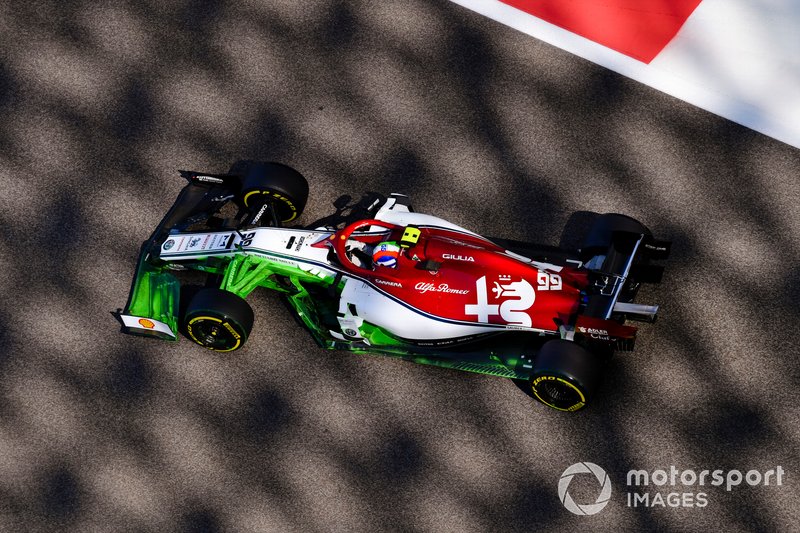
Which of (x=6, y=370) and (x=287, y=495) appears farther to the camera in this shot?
(x=6, y=370)

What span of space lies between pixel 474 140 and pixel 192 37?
3109 mm

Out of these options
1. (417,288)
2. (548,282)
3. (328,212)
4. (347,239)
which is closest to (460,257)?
(417,288)

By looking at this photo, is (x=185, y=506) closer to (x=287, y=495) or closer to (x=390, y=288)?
(x=287, y=495)

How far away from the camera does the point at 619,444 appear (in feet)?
24.2

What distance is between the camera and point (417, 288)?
23.9 ft

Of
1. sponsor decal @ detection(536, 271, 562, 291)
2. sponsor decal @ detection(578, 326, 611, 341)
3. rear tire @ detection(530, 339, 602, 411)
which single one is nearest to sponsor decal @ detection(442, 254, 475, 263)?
sponsor decal @ detection(536, 271, 562, 291)

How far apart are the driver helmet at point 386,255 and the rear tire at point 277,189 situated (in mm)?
1233

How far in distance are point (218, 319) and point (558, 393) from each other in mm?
2756

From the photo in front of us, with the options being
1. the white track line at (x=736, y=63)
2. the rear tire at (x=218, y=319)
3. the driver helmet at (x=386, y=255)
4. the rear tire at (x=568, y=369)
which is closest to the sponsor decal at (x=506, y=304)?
the rear tire at (x=568, y=369)

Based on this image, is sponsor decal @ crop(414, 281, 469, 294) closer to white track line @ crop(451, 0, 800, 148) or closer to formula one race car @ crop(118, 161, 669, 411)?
formula one race car @ crop(118, 161, 669, 411)

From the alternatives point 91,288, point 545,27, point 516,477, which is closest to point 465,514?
point 516,477

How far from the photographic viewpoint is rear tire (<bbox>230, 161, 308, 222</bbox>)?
8.07m

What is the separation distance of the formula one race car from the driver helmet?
2 centimetres

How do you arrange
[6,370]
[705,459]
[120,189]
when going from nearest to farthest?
[705,459]
[6,370]
[120,189]
